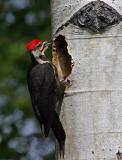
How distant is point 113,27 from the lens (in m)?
4.74

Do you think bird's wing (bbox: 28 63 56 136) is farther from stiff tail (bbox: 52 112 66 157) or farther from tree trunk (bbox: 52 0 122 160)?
tree trunk (bbox: 52 0 122 160)

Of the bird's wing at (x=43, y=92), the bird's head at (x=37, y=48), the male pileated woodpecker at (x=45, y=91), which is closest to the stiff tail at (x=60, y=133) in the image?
the male pileated woodpecker at (x=45, y=91)

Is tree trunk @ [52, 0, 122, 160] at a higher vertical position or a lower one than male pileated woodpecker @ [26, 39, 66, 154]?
higher

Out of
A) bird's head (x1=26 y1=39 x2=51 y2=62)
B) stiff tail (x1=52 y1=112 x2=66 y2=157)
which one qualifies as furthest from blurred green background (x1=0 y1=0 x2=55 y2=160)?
stiff tail (x1=52 y1=112 x2=66 y2=157)

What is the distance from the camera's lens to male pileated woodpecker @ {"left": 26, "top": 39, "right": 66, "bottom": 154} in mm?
4918

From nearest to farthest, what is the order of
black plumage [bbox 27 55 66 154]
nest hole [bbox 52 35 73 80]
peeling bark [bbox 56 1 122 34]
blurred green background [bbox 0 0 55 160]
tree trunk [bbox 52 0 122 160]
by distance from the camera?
tree trunk [bbox 52 0 122 160] → peeling bark [bbox 56 1 122 34] → black plumage [bbox 27 55 66 154] → nest hole [bbox 52 35 73 80] → blurred green background [bbox 0 0 55 160]

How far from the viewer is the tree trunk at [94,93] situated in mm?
4570

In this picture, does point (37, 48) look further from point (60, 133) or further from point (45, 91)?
point (60, 133)

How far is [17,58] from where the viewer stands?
800cm

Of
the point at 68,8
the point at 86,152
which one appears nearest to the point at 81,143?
the point at 86,152

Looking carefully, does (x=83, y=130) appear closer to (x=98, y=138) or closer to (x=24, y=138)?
(x=98, y=138)

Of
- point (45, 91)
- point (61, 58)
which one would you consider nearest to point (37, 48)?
point (45, 91)

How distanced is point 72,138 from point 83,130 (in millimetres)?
103

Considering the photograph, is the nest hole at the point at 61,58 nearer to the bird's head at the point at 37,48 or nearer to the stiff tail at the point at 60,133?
the stiff tail at the point at 60,133
